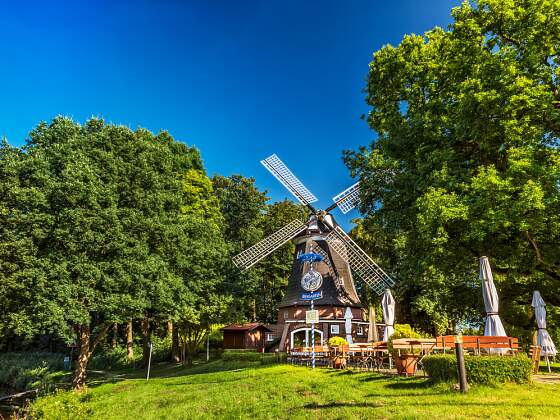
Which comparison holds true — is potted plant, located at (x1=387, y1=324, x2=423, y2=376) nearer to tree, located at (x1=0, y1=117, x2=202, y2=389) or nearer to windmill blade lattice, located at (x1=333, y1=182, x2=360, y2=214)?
tree, located at (x1=0, y1=117, x2=202, y2=389)

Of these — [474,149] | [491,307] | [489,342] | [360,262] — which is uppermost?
[474,149]

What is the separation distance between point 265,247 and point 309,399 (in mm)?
22494

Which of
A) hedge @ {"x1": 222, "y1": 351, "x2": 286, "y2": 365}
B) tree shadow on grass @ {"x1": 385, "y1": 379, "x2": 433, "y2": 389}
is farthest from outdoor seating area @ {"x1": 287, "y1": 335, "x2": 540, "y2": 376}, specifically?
hedge @ {"x1": 222, "y1": 351, "x2": 286, "y2": 365}

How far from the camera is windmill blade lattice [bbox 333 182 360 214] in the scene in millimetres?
32281

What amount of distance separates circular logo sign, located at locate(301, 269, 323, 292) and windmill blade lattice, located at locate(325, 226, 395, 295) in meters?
2.57

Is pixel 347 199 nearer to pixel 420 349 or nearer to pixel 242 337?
pixel 242 337

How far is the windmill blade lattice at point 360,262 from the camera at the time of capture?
94.7 feet

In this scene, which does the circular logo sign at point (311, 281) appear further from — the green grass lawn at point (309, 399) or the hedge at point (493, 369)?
the hedge at point (493, 369)

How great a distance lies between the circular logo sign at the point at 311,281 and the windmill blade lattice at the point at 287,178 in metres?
6.01

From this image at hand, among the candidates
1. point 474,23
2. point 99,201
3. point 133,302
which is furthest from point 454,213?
point 99,201

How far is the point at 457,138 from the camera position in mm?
15125

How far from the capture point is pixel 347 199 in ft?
106

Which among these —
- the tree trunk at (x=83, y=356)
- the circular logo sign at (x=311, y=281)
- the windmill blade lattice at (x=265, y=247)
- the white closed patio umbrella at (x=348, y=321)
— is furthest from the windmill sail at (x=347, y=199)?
the tree trunk at (x=83, y=356)

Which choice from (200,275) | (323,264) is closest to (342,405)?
(200,275)
